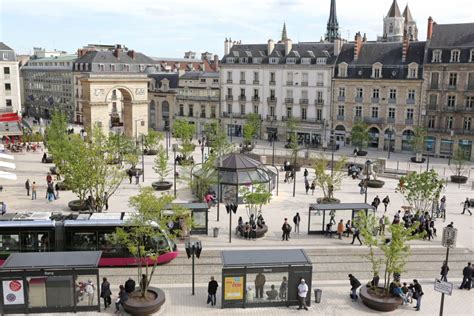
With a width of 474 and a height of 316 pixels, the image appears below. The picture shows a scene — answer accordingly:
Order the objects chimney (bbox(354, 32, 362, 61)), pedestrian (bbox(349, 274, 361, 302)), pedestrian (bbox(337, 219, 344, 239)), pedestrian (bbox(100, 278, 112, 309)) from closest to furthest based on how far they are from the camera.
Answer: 1. pedestrian (bbox(100, 278, 112, 309))
2. pedestrian (bbox(349, 274, 361, 302))
3. pedestrian (bbox(337, 219, 344, 239))
4. chimney (bbox(354, 32, 362, 61))

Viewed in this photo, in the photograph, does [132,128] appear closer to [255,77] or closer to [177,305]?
[255,77]

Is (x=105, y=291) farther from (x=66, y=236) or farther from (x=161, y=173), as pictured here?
(x=161, y=173)

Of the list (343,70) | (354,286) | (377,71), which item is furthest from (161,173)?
(377,71)

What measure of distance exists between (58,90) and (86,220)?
88.1m

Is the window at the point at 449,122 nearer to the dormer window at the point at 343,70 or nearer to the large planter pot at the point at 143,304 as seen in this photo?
the dormer window at the point at 343,70

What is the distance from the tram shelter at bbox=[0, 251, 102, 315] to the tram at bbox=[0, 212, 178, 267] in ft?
13.3

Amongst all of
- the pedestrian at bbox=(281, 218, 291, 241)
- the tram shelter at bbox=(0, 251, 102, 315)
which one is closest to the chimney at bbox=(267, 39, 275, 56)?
the pedestrian at bbox=(281, 218, 291, 241)

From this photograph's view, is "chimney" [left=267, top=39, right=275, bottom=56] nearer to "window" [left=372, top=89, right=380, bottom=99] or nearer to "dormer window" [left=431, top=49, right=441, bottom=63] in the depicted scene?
"window" [left=372, top=89, right=380, bottom=99]

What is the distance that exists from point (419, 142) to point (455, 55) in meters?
11.3

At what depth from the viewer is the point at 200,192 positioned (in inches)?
1528

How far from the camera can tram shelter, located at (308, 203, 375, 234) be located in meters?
31.4

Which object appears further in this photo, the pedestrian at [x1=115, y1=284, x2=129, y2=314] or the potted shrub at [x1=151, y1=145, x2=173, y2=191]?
the potted shrub at [x1=151, y1=145, x2=173, y2=191]

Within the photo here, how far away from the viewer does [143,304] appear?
20391 millimetres

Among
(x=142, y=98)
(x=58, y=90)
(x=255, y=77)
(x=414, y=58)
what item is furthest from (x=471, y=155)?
(x=58, y=90)
